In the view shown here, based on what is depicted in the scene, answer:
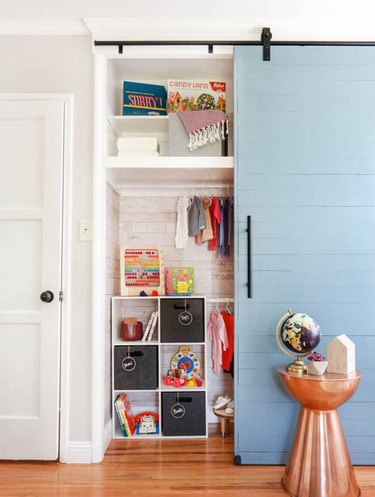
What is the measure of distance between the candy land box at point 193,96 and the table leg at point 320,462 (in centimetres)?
203

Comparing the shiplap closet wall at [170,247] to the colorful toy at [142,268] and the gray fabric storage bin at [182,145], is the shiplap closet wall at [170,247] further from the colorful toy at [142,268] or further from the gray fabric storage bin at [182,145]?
the gray fabric storage bin at [182,145]

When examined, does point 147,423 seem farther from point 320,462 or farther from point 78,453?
point 320,462

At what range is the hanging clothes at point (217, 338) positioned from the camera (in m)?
2.96

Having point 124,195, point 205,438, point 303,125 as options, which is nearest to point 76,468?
point 205,438

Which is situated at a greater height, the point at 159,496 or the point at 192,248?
the point at 192,248

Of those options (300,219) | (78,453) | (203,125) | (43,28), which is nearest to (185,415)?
(78,453)

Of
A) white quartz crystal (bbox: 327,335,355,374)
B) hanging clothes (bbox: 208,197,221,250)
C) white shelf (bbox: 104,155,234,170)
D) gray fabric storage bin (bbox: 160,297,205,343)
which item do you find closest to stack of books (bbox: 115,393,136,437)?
gray fabric storage bin (bbox: 160,297,205,343)

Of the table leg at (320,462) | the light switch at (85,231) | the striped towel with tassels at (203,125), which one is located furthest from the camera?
the striped towel with tassels at (203,125)

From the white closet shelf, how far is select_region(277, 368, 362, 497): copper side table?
4.35 feet

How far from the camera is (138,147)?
9.14ft

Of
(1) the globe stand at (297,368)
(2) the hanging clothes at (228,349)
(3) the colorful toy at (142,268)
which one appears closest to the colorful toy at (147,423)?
(2) the hanging clothes at (228,349)

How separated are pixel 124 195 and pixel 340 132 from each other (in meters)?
1.55

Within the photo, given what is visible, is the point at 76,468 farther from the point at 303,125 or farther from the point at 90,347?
the point at 303,125

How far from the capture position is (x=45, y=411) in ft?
8.32
